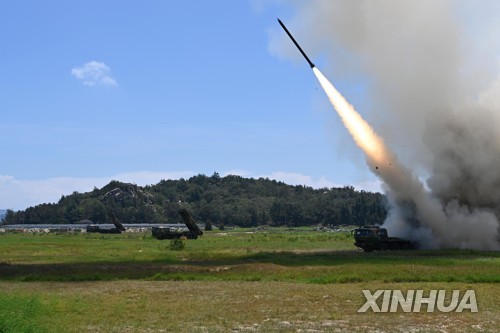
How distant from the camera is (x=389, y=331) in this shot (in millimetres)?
20641

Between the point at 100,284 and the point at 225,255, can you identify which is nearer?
the point at 100,284

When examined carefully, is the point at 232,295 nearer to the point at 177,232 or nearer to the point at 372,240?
the point at 372,240

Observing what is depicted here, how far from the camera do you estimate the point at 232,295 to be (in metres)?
30.4

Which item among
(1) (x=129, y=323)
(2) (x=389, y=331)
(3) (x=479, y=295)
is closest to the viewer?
(2) (x=389, y=331)

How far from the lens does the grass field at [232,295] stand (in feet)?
72.2

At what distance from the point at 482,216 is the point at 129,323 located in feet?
172

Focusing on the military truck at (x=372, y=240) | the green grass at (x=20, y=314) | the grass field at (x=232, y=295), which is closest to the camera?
the green grass at (x=20, y=314)

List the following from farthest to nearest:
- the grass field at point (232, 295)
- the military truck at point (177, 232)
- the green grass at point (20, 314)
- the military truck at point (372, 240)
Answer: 1. the military truck at point (177, 232)
2. the military truck at point (372, 240)
3. the grass field at point (232, 295)
4. the green grass at point (20, 314)

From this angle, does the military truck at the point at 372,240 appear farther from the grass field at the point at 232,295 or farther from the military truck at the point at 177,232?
the military truck at the point at 177,232

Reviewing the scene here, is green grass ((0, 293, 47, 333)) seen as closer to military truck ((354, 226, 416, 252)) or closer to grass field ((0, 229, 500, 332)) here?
A: grass field ((0, 229, 500, 332))

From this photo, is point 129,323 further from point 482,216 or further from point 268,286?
point 482,216

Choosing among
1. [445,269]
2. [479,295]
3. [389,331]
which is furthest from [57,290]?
[445,269]

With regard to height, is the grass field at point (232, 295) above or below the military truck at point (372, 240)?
below

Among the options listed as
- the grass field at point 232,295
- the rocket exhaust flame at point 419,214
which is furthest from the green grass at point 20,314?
the rocket exhaust flame at point 419,214
